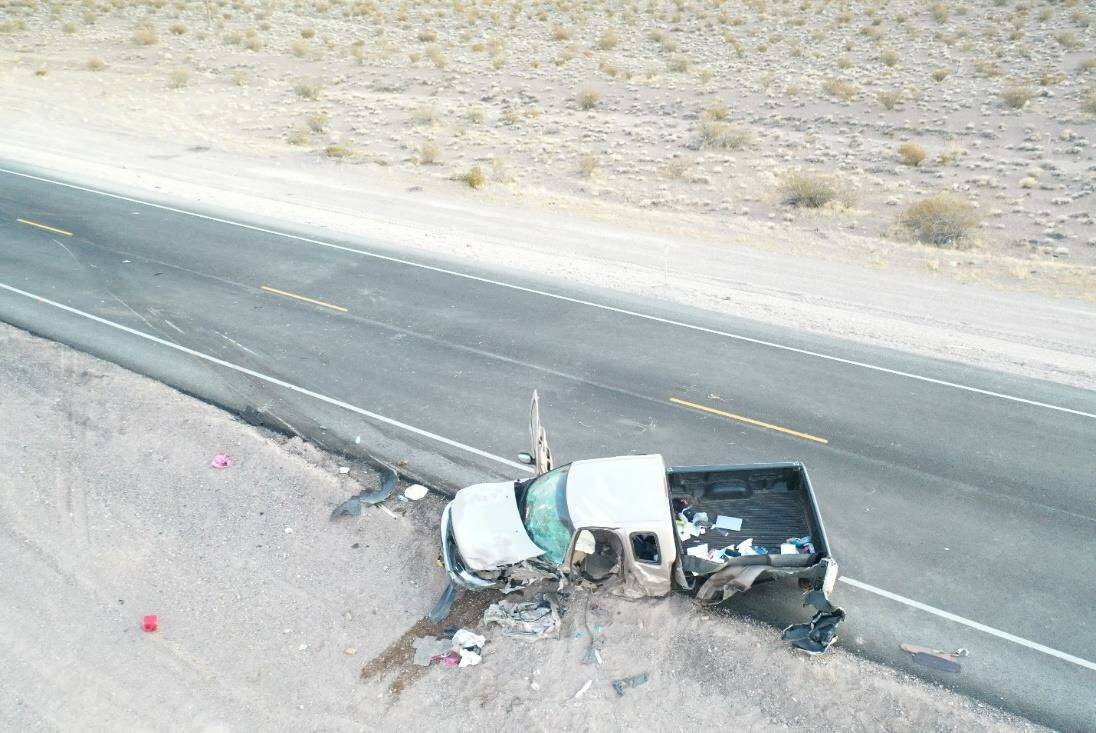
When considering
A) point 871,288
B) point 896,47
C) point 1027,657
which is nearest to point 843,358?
point 871,288

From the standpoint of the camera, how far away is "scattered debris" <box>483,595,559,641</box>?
827 centimetres

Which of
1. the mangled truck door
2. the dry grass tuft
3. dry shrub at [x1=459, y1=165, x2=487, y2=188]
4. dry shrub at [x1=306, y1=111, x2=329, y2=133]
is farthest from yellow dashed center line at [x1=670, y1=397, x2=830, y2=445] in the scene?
the dry grass tuft

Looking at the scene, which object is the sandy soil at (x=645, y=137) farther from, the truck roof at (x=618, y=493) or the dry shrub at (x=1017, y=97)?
the truck roof at (x=618, y=493)

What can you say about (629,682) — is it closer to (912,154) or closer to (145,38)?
(912,154)

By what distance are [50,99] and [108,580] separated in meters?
35.0

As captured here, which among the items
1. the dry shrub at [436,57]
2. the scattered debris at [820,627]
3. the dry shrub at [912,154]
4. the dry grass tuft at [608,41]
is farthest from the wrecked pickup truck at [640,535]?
the dry grass tuft at [608,41]

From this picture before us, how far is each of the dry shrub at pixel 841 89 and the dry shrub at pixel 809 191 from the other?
12852 millimetres

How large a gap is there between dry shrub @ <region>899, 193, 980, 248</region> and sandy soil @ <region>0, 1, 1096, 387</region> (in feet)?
1.71

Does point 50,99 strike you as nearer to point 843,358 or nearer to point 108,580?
point 108,580

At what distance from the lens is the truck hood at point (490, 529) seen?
8320mm

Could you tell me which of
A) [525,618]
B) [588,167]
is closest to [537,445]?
[525,618]

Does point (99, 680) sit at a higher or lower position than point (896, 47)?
lower

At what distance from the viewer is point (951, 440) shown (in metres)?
12.2

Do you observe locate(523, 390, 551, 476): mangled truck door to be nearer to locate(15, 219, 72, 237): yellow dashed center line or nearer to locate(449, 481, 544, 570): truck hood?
locate(449, 481, 544, 570): truck hood
